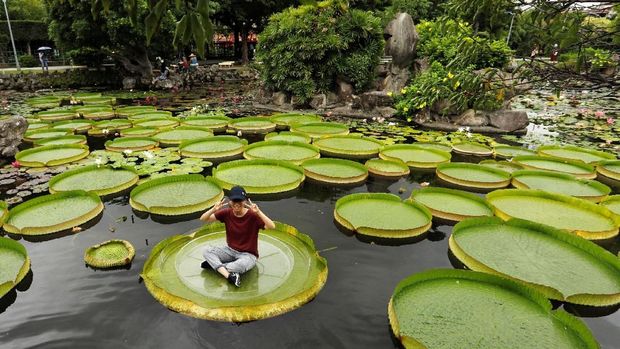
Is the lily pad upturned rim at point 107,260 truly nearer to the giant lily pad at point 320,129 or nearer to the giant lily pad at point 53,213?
the giant lily pad at point 53,213

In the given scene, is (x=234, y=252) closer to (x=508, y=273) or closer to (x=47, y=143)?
(x=508, y=273)

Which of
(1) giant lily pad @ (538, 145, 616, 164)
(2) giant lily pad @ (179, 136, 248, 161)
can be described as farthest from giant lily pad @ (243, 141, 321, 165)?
(1) giant lily pad @ (538, 145, 616, 164)

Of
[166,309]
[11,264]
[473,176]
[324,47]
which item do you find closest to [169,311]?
[166,309]

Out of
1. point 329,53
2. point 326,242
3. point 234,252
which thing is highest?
point 329,53

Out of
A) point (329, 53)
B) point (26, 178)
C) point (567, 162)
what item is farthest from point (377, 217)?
point (329, 53)

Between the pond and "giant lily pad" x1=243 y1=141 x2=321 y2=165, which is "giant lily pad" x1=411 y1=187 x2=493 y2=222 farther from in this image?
"giant lily pad" x1=243 y1=141 x2=321 y2=165

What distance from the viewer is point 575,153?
10000mm

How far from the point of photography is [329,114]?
15.5 meters

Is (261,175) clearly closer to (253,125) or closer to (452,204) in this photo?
(452,204)

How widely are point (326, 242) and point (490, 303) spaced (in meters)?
2.54

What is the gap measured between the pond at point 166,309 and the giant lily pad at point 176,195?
0.26 m

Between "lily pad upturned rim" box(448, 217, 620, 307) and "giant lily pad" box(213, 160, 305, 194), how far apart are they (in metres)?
3.51

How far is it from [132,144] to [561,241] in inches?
392

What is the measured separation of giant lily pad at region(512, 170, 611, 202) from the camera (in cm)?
732
